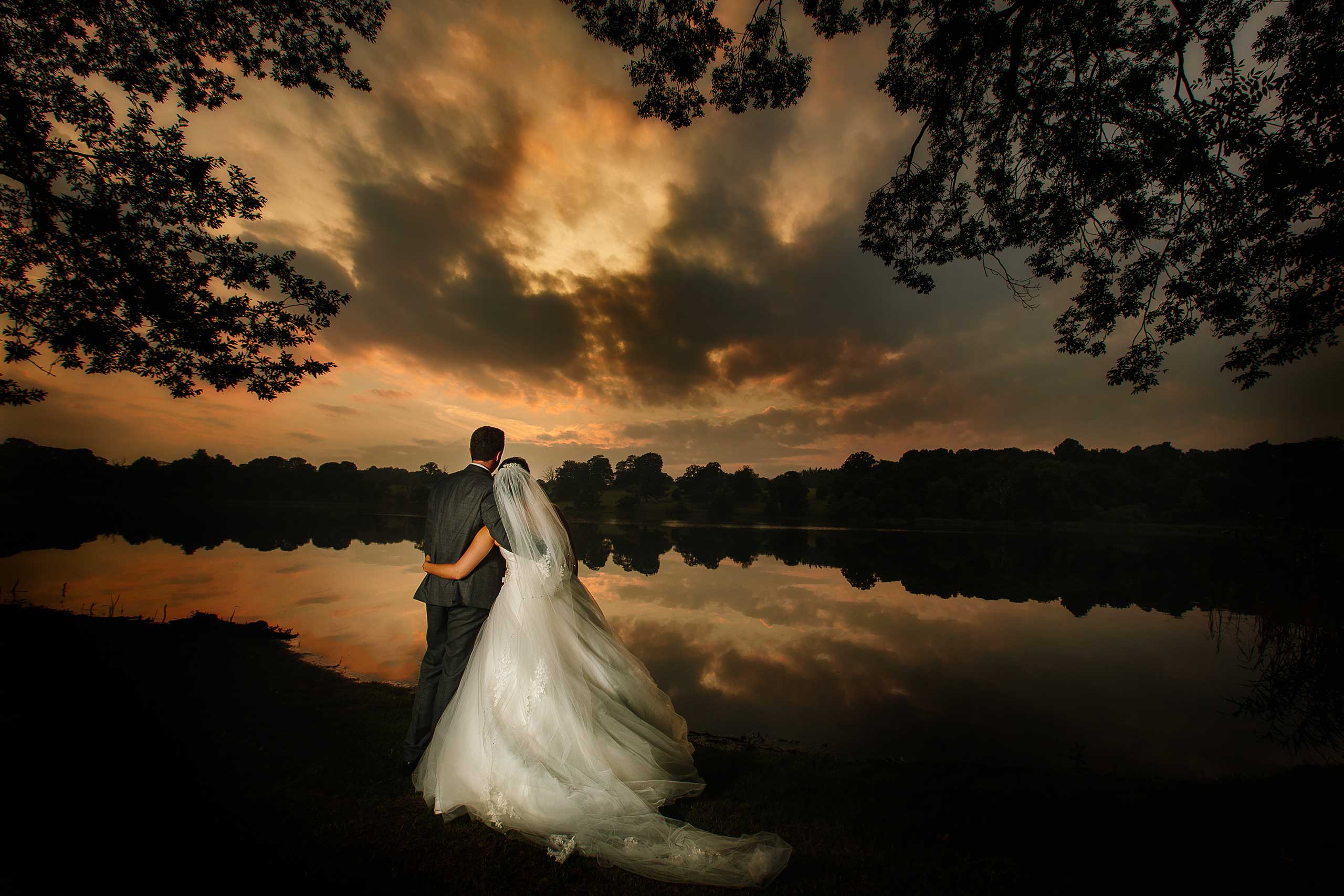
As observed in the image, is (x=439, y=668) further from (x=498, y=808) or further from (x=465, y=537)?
(x=498, y=808)

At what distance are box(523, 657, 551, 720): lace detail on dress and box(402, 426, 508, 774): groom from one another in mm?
739

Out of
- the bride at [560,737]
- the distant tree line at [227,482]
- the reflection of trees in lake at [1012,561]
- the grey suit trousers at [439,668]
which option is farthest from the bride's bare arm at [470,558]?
the distant tree line at [227,482]

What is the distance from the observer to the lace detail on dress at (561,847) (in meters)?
3.06

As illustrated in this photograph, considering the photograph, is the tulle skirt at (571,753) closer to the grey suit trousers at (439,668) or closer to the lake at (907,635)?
the grey suit trousers at (439,668)

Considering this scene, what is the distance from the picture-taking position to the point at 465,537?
4.15m

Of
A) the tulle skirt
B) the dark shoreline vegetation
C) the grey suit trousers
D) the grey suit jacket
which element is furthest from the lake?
the dark shoreline vegetation

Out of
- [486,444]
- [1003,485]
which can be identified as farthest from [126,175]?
[1003,485]

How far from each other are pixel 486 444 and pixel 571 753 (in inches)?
104

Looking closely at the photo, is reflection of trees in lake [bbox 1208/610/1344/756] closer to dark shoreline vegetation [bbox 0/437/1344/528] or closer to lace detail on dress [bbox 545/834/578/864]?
lace detail on dress [bbox 545/834/578/864]

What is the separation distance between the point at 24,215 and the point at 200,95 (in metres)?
3.09

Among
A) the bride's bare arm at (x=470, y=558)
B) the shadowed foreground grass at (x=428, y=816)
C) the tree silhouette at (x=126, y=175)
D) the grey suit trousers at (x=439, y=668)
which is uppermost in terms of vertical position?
the tree silhouette at (x=126, y=175)

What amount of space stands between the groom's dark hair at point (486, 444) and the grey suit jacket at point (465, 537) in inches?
6.0

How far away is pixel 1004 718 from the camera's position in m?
8.33

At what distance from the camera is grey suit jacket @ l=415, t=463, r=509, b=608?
13.5 ft
